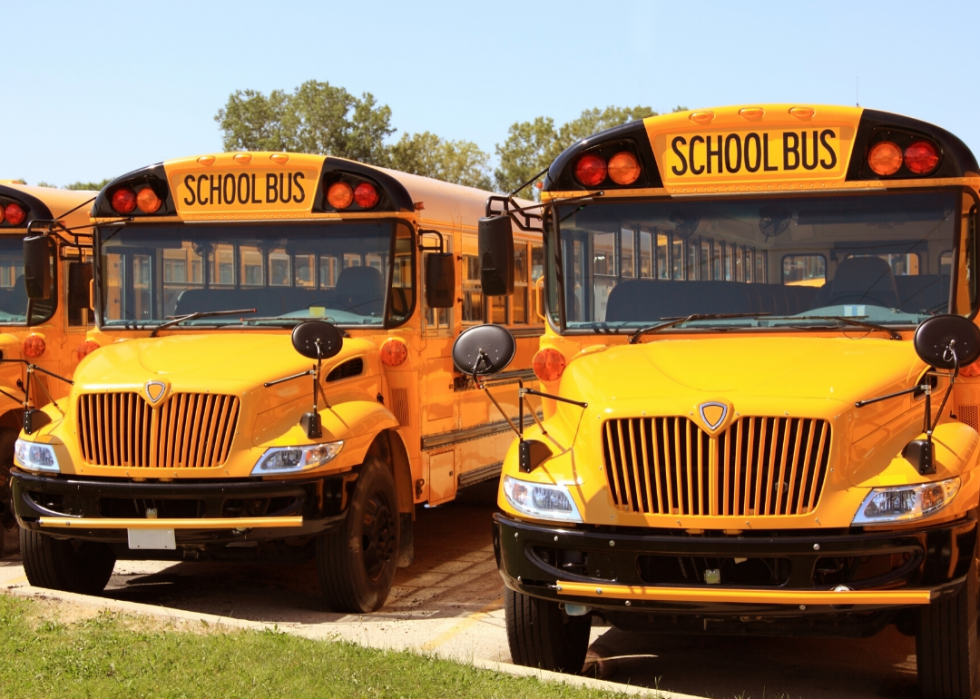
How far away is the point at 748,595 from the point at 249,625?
2.20 metres

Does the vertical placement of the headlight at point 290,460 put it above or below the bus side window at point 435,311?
below

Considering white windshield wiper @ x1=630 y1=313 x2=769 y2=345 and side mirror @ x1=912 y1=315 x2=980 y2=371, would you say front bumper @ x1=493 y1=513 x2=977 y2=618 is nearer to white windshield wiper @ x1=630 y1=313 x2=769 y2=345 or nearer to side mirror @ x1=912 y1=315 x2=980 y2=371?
side mirror @ x1=912 y1=315 x2=980 y2=371

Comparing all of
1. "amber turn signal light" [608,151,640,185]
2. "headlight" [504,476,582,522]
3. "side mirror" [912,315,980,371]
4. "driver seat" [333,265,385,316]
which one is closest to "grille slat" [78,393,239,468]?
"driver seat" [333,265,385,316]

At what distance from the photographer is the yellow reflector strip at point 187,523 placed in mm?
6070

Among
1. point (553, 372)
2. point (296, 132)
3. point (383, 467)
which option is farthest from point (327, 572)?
point (296, 132)

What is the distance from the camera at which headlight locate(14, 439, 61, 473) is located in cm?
632

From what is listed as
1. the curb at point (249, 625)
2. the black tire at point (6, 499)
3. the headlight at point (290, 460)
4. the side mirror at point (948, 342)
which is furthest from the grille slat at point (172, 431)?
the side mirror at point (948, 342)

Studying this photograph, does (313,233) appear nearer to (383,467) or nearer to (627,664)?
(383,467)

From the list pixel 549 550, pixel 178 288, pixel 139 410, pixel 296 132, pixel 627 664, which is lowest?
pixel 627 664

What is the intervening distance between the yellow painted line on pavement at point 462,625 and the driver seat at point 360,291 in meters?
1.71

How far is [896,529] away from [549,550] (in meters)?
1.19

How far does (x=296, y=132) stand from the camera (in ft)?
168

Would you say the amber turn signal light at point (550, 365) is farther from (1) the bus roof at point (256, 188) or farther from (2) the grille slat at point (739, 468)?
(1) the bus roof at point (256, 188)

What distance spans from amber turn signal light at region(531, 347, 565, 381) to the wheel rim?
1.38 m
